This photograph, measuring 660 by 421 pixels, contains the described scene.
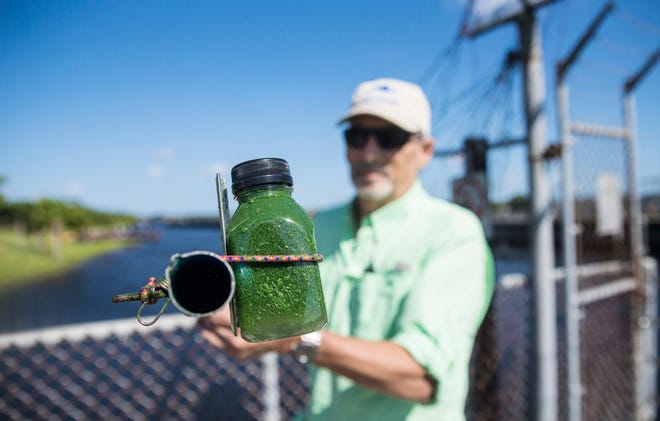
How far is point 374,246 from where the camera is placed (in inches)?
56.2

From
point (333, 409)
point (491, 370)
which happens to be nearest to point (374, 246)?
point (333, 409)

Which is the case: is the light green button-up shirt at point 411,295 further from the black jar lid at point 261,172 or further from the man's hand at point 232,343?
the black jar lid at point 261,172

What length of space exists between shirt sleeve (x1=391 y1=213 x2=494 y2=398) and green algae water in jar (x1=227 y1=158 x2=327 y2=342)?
2.47 feet

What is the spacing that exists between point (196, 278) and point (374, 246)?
1026 millimetres

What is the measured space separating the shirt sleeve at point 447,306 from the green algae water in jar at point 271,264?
2.47 ft

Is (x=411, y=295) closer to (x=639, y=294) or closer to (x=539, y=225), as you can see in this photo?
(x=539, y=225)

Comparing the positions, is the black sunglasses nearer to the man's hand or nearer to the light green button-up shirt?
the light green button-up shirt

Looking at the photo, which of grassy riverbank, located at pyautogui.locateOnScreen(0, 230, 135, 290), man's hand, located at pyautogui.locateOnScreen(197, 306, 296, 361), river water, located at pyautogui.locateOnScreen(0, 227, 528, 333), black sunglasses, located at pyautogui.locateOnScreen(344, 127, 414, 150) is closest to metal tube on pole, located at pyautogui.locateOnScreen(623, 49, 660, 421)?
black sunglasses, located at pyautogui.locateOnScreen(344, 127, 414, 150)

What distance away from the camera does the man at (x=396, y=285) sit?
1.17m

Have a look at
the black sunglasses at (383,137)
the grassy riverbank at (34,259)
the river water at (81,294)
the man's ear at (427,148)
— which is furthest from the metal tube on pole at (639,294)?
the grassy riverbank at (34,259)

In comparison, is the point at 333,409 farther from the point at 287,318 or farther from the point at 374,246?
the point at 287,318

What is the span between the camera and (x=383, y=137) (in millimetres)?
1352

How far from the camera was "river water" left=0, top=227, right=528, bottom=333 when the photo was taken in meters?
21.2

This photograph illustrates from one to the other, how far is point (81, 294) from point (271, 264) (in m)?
40.1
